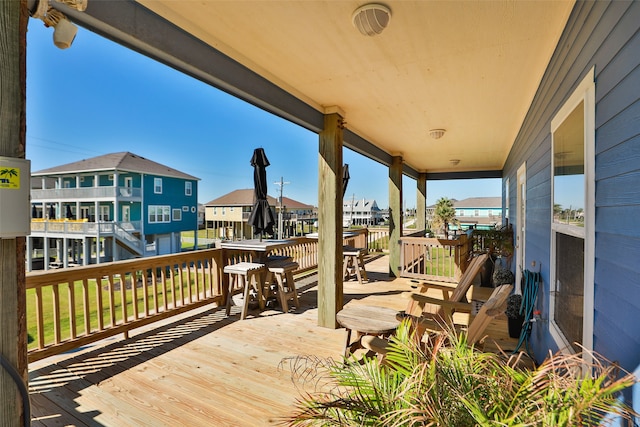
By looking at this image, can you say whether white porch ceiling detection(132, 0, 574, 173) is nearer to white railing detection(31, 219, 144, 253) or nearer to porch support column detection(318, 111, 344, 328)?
porch support column detection(318, 111, 344, 328)

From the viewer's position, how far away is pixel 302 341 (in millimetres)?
3385

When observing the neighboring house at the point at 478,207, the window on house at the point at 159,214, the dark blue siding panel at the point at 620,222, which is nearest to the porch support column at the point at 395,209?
the dark blue siding panel at the point at 620,222

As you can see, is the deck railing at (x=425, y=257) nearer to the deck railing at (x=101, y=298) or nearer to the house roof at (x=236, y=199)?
the deck railing at (x=101, y=298)

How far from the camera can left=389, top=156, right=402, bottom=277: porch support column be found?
22.1ft

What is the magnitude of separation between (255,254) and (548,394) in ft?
14.2

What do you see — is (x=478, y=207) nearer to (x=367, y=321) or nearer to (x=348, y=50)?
(x=367, y=321)

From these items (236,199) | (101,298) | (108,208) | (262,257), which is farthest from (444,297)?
(236,199)

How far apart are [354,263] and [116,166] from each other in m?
18.6

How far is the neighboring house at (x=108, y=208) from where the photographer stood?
1867 cm

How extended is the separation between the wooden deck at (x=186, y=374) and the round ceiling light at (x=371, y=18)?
244 cm

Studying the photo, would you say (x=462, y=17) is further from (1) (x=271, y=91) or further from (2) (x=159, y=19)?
(2) (x=159, y=19)

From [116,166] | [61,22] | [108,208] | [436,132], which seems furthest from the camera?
[108,208]

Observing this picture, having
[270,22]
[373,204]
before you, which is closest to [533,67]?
[270,22]

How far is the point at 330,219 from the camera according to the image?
3840mm
